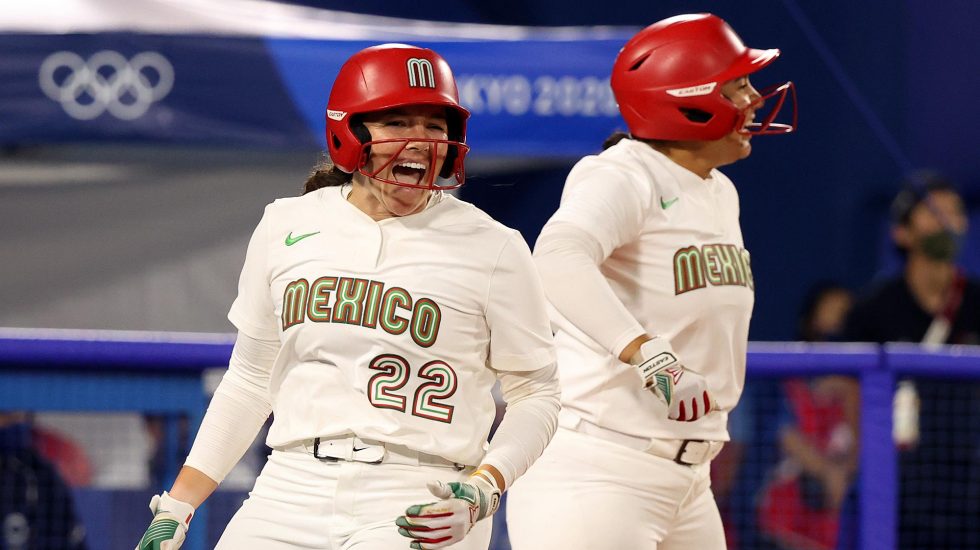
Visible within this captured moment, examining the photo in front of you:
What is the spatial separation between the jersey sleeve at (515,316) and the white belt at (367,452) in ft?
0.78

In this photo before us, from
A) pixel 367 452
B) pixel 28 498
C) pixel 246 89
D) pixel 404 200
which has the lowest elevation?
pixel 28 498

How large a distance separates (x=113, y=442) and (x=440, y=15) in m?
4.51

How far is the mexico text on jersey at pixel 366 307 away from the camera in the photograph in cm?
284

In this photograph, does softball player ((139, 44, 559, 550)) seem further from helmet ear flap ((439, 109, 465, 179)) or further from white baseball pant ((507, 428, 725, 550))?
white baseball pant ((507, 428, 725, 550))

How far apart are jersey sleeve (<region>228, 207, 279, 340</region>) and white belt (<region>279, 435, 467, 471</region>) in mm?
294

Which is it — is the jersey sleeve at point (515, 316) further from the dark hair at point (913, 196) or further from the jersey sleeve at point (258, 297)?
the dark hair at point (913, 196)

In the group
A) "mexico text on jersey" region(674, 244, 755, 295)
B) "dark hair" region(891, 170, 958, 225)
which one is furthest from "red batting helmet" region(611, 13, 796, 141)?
"dark hair" region(891, 170, 958, 225)

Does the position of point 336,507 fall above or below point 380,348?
below

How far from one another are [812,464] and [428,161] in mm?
2490

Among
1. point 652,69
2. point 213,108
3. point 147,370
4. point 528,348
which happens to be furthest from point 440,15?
point 528,348

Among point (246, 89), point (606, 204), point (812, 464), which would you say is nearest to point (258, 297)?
point (606, 204)

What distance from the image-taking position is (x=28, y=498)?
176 inches

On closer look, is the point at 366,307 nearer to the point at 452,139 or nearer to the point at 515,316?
the point at 515,316

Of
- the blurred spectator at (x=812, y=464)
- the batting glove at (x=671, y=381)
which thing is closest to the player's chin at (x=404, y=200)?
the batting glove at (x=671, y=381)
